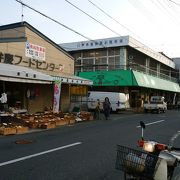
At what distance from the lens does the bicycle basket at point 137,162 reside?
186 inches

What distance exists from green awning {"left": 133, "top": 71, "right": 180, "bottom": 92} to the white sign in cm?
1585

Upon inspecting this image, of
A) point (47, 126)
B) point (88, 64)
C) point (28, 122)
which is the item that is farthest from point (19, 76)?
point (88, 64)

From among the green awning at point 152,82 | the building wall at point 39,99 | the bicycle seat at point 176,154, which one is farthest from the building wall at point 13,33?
the bicycle seat at point 176,154

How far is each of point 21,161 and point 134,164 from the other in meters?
4.97

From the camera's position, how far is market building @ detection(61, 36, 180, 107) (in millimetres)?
40156

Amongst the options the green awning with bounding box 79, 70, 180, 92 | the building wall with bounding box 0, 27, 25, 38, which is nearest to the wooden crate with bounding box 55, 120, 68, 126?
the building wall with bounding box 0, 27, 25, 38

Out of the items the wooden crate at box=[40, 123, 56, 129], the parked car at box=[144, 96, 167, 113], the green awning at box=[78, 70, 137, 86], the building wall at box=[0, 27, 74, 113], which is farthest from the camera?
the green awning at box=[78, 70, 137, 86]

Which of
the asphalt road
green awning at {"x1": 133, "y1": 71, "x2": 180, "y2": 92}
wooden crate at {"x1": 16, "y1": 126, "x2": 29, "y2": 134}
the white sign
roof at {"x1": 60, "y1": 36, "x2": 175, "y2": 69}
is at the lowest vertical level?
the asphalt road

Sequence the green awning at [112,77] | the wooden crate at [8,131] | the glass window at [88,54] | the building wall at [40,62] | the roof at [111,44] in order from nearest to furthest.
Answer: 1. the wooden crate at [8,131]
2. the building wall at [40,62]
3. the green awning at [112,77]
4. the roof at [111,44]
5. the glass window at [88,54]

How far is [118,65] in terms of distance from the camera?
4391cm

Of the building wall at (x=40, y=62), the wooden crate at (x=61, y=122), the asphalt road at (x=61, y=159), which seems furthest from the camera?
the building wall at (x=40, y=62)

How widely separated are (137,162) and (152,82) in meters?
41.9

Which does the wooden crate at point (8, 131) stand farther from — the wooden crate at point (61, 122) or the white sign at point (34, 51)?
the white sign at point (34, 51)

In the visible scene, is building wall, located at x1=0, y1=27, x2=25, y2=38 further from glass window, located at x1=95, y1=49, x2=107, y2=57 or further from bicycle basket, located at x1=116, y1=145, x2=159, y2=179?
glass window, located at x1=95, y1=49, x2=107, y2=57
